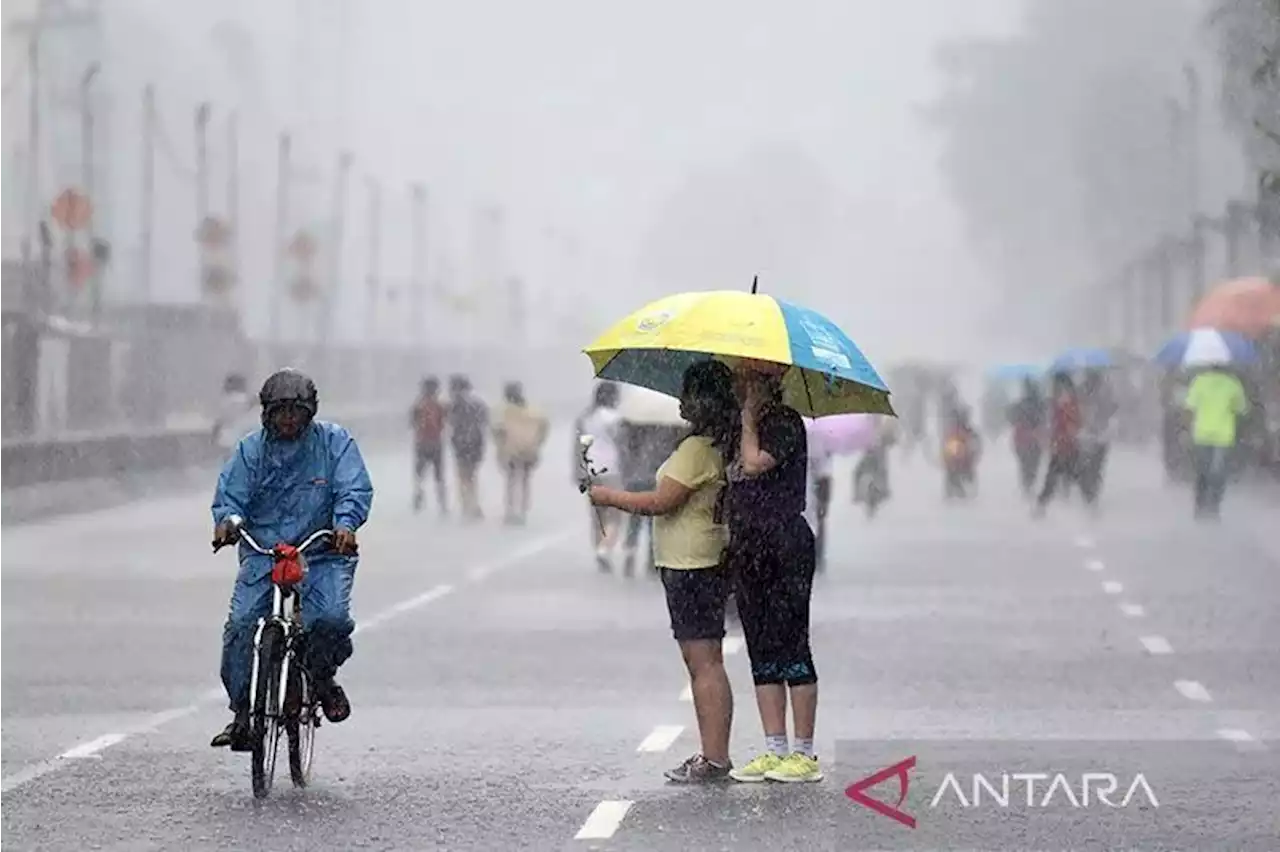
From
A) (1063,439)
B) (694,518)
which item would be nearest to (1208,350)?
(1063,439)

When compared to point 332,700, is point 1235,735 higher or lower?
lower

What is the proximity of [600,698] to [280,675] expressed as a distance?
4.33m

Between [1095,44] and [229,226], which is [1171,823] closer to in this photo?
[229,226]

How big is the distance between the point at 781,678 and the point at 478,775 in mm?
1346

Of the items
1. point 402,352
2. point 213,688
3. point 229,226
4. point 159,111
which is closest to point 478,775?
point 213,688

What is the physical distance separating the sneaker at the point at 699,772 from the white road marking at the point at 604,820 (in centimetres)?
41

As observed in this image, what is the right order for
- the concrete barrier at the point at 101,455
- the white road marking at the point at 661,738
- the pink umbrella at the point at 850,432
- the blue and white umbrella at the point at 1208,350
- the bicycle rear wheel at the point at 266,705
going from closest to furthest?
the bicycle rear wheel at the point at 266,705 < the white road marking at the point at 661,738 < the pink umbrella at the point at 850,432 < the concrete barrier at the point at 101,455 < the blue and white umbrella at the point at 1208,350

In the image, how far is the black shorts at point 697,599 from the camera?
39.0 ft

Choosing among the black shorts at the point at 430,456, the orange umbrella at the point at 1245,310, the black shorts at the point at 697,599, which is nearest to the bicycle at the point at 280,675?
the black shorts at the point at 697,599

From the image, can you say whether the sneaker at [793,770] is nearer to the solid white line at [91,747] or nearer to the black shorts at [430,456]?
the solid white line at [91,747]

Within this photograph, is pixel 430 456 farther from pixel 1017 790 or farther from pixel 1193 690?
pixel 1017 790

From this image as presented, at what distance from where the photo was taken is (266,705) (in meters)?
11.6

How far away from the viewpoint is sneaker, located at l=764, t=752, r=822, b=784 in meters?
11.8

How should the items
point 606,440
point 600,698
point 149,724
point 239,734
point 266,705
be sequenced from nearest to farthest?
1. point 266,705
2. point 239,734
3. point 149,724
4. point 600,698
5. point 606,440
